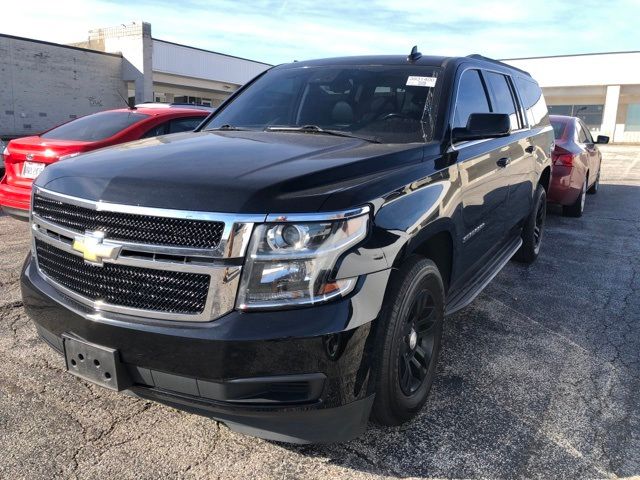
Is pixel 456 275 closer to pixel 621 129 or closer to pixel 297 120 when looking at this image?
pixel 297 120

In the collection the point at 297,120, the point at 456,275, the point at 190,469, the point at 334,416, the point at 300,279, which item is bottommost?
the point at 190,469

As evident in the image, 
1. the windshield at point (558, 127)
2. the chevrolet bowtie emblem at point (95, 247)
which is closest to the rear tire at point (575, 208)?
the windshield at point (558, 127)

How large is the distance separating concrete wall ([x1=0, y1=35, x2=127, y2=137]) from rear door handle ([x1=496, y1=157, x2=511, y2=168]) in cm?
2651

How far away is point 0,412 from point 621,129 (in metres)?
43.7

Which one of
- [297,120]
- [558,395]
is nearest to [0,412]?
[297,120]

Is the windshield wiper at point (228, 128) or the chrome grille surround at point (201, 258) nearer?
the chrome grille surround at point (201, 258)

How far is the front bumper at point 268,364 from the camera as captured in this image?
2074 mm

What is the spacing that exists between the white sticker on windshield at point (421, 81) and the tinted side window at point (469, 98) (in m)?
0.20

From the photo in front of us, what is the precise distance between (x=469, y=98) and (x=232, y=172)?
2.17 m

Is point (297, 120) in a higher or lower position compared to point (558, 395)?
higher

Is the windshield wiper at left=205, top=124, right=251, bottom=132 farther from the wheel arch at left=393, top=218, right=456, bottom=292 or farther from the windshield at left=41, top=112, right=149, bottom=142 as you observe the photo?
the windshield at left=41, top=112, right=149, bottom=142

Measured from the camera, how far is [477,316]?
441 cm

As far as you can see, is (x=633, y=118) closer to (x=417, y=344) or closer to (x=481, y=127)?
(x=481, y=127)

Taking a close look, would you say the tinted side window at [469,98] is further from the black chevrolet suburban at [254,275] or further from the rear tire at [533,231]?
the rear tire at [533,231]
